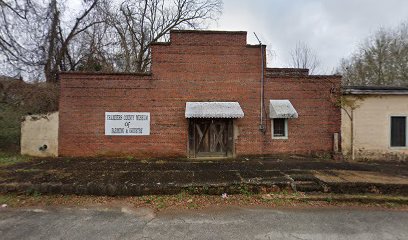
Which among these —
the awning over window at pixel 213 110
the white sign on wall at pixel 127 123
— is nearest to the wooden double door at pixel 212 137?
the awning over window at pixel 213 110

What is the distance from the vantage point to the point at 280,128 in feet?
35.4

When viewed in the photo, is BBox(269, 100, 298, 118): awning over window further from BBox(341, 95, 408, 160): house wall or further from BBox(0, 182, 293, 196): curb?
BBox(0, 182, 293, 196): curb

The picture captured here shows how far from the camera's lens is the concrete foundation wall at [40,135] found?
10.4 meters

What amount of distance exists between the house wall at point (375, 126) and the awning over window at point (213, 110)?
5757 mm

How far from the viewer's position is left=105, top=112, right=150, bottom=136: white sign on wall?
10.4 m

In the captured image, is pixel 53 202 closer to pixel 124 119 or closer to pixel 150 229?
pixel 150 229

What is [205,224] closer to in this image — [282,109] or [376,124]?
[282,109]

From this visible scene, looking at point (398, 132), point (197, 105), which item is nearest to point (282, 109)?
point (197, 105)

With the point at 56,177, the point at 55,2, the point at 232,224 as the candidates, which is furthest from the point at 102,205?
the point at 55,2

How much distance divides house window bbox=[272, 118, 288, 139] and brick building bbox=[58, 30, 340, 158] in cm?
5

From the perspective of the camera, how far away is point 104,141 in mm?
10398

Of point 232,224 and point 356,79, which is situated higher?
point 356,79

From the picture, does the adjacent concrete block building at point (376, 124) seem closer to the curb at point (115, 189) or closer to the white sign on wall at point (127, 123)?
the curb at point (115, 189)

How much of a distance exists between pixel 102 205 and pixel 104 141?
545cm
